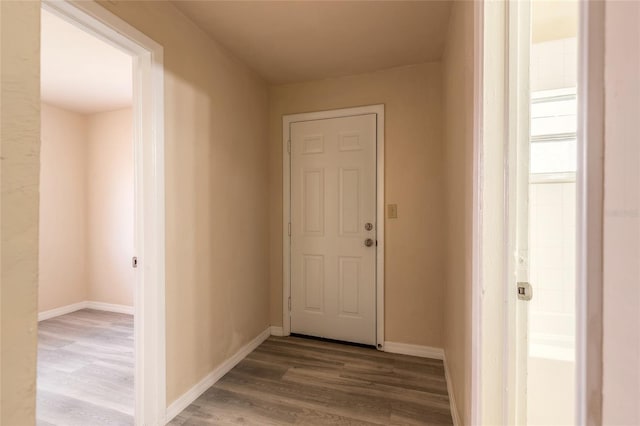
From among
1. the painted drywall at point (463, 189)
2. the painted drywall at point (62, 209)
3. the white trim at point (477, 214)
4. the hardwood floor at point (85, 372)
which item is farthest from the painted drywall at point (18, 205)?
the painted drywall at point (62, 209)

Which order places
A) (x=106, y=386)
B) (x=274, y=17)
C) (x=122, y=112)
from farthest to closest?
(x=122, y=112) < (x=106, y=386) < (x=274, y=17)

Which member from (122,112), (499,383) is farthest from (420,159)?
(122,112)

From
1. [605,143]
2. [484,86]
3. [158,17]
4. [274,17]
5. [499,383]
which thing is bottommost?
[499,383]

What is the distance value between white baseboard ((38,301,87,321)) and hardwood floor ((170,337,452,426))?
272cm

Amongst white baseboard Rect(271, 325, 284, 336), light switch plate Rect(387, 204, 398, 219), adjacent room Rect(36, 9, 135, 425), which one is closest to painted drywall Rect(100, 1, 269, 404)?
white baseboard Rect(271, 325, 284, 336)

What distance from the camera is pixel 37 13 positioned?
1.42 feet

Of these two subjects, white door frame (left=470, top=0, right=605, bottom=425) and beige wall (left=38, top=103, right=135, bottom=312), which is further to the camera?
beige wall (left=38, top=103, right=135, bottom=312)

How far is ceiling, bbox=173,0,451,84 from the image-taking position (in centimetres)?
180

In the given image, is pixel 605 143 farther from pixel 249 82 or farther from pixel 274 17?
pixel 249 82

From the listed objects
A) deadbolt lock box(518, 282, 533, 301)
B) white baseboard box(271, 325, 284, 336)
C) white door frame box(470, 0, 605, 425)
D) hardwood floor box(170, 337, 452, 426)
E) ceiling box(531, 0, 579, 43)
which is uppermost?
ceiling box(531, 0, 579, 43)

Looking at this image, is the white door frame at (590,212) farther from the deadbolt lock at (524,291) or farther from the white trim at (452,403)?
the white trim at (452,403)

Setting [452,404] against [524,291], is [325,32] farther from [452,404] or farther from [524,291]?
[452,404]

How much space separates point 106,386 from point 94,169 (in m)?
2.89

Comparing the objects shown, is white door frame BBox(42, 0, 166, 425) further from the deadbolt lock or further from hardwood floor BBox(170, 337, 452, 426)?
the deadbolt lock
